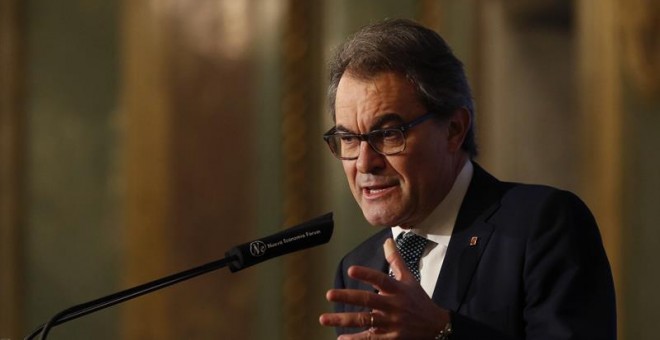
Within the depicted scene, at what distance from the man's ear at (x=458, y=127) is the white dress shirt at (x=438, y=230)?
0.09m

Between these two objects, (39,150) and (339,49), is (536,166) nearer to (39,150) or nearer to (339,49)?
(39,150)

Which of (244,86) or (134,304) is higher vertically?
Answer: (244,86)

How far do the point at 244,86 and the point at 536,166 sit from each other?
6.52 feet

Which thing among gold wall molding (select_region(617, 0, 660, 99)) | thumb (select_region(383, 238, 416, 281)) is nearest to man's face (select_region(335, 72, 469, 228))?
thumb (select_region(383, 238, 416, 281))

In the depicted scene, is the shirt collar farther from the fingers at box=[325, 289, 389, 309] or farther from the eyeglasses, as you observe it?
the fingers at box=[325, 289, 389, 309]

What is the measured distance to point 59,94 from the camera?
14.8 ft

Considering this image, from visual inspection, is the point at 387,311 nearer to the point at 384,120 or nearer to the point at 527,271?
the point at 527,271

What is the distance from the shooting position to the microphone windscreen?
1.95 meters

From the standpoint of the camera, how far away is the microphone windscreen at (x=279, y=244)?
195cm

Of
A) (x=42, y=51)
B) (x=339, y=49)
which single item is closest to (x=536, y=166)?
(x=42, y=51)

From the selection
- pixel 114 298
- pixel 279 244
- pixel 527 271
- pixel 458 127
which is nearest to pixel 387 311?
pixel 279 244

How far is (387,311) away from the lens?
6.19 feet

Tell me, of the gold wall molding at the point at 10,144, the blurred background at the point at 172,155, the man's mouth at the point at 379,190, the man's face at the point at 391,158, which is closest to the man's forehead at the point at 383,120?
the man's face at the point at 391,158

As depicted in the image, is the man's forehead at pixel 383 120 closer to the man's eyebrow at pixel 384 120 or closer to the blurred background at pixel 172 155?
the man's eyebrow at pixel 384 120
